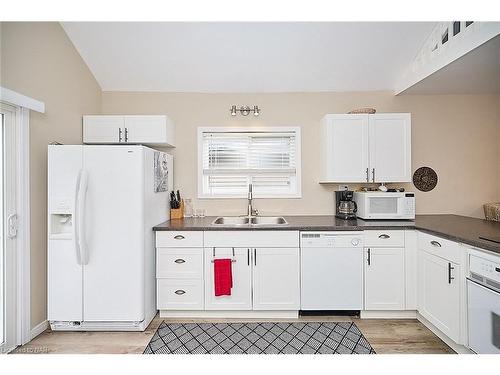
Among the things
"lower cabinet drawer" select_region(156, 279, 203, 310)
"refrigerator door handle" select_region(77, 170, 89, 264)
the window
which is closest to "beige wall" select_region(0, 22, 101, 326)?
"refrigerator door handle" select_region(77, 170, 89, 264)

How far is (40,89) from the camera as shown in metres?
2.59

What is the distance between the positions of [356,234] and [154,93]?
276 cm

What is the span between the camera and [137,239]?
2566mm

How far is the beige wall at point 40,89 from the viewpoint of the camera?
236cm

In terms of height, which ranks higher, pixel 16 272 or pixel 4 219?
pixel 4 219

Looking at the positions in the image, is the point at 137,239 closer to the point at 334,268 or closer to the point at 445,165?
the point at 334,268

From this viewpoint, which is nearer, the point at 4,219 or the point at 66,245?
the point at 4,219

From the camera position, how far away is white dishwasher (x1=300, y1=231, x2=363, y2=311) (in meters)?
2.81

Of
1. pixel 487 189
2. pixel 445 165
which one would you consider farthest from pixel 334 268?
pixel 487 189

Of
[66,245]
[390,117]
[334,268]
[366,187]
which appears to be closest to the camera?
[66,245]

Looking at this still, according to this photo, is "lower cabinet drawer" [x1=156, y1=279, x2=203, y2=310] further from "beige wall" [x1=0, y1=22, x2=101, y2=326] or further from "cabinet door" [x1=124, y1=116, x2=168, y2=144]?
"cabinet door" [x1=124, y1=116, x2=168, y2=144]

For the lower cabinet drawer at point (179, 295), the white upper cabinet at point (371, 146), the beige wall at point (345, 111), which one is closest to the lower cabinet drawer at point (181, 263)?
the lower cabinet drawer at point (179, 295)

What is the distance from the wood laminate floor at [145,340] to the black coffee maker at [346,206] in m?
1.09
